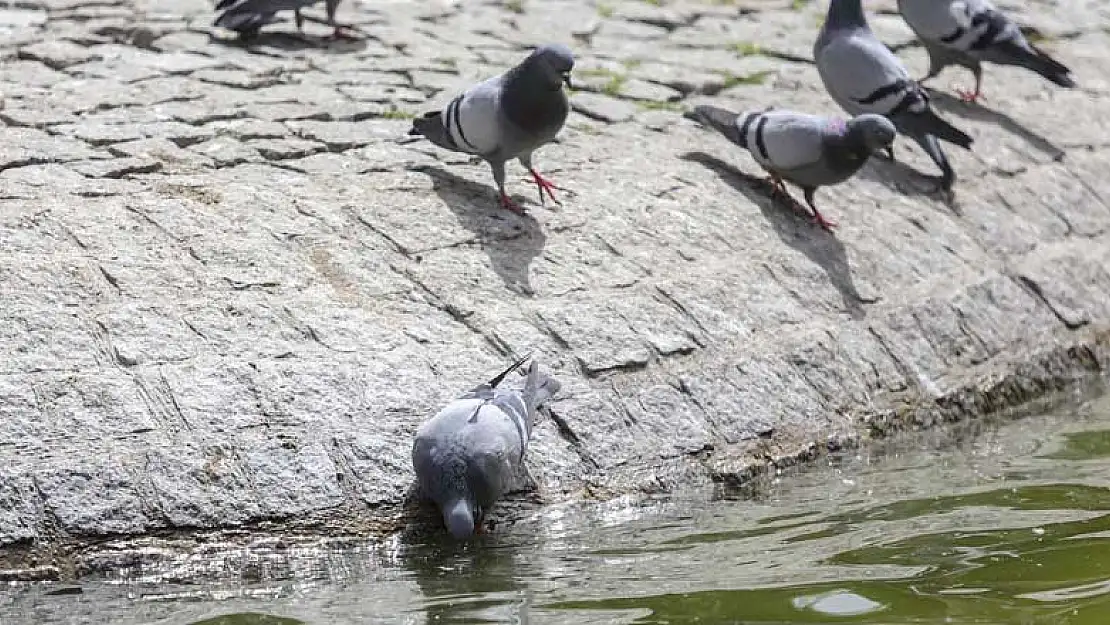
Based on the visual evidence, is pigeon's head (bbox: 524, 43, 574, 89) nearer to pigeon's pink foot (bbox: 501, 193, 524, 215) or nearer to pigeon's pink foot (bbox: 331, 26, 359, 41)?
pigeon's pink foot (bbox: 501, 193, 524, 215)

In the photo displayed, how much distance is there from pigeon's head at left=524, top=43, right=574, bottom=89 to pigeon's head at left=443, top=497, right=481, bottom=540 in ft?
7.50

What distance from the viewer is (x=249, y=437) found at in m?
5.54

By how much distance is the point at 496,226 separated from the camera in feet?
23.3

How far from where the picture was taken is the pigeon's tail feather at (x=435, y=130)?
731 centimetres

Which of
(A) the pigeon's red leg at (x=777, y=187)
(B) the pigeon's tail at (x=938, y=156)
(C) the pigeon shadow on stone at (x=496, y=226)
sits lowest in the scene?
(B) the pigeon's tail at (x=938, y=156)

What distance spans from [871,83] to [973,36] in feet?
4.61

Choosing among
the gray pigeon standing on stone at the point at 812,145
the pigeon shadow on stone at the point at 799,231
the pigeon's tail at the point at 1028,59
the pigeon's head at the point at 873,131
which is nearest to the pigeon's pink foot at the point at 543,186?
the pigeon shadow on stone at the point at 799,231

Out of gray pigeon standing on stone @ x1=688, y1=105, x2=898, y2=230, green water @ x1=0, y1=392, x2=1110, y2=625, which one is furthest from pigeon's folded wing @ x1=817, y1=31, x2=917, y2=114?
green water @ x1=0, y1=392, x2=1110, y2=625

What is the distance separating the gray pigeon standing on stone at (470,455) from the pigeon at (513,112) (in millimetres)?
1651

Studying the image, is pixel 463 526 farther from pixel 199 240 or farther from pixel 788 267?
pixel 788 267

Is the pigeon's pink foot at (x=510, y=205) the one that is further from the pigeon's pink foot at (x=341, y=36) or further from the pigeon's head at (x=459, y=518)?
the pigeon's pink foot at (x=341, y=36)

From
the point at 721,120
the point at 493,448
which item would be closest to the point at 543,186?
the point at 721,120

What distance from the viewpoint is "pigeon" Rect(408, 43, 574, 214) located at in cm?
689

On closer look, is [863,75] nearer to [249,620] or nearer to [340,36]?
[340,36]
